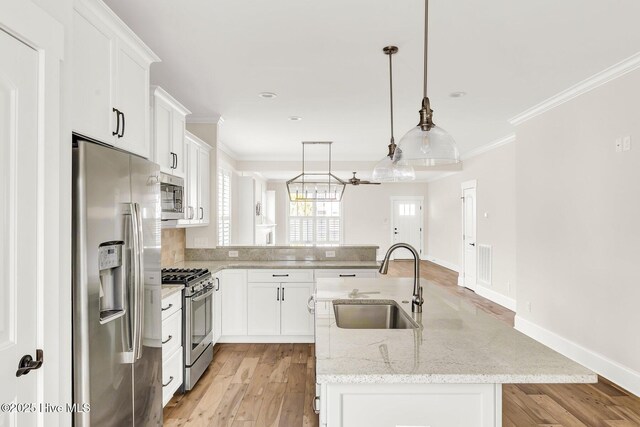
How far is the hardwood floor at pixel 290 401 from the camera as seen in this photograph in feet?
8.30

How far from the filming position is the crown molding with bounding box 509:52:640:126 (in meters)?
2.90

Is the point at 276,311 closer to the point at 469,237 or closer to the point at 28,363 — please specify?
the point at 28,363

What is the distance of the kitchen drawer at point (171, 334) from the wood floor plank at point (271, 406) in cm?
77

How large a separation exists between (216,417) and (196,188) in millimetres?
2297

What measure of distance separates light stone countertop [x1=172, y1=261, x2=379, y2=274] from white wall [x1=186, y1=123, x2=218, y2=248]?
262mm

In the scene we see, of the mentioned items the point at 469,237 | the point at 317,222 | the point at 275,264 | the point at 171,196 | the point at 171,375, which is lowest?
the point at 171,375

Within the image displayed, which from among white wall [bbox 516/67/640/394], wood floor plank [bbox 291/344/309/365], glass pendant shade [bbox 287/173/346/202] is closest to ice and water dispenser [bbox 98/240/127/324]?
wood floor plank [bbox 291/344/309/365]

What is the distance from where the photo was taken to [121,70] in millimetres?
1960

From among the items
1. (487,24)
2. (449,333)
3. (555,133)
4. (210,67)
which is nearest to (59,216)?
(449,333)

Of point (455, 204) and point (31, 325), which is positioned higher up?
point (455, 204)

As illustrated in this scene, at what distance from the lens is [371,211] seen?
10.7m

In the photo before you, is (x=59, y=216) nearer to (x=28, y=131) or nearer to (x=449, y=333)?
(x=28, y=131)

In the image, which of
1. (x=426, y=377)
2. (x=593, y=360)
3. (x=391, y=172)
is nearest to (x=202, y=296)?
(x=391, y=172)

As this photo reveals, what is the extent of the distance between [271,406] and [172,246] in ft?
7.22
